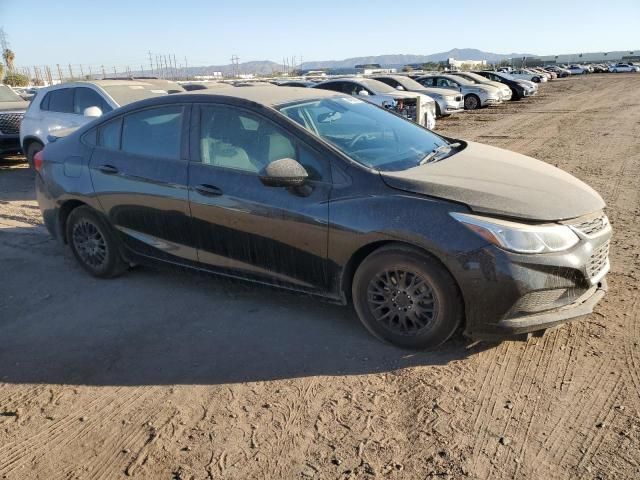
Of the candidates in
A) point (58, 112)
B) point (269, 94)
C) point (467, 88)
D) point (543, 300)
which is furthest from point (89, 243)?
point (467, 88)

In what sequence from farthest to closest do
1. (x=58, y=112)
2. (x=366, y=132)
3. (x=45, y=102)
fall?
(x=45, y=102)
(x=58, y=112)
(x=366, y=132)

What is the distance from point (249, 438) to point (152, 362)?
1.10 metres

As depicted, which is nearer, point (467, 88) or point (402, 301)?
point (402, 301)

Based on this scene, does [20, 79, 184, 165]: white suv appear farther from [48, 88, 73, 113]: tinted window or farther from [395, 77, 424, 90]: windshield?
[395, 77, 424, 90]: windshield

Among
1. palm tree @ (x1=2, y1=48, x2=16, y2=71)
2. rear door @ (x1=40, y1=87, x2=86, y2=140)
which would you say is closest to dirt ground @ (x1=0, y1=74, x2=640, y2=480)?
rear door @ (x1=40, y1=87, x2=86, y2=140)

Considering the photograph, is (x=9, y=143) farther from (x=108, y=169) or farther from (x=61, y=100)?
(x=108, y=169)

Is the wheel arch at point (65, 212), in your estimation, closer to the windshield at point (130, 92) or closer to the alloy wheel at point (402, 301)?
the alloy wheel at point (402, 301)

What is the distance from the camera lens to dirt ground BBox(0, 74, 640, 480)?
2711mm

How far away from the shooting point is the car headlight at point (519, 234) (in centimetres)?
322

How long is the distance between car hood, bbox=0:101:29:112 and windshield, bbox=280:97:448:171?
9.83 metres

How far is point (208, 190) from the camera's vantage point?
416 cm

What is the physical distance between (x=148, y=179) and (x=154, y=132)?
16.1 inches

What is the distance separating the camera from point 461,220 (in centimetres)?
330

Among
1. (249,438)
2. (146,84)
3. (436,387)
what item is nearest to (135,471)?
(249,438)
